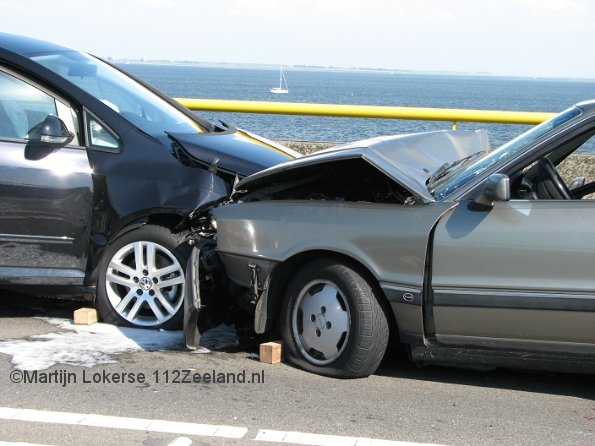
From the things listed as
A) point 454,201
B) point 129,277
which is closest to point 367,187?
point 454,201

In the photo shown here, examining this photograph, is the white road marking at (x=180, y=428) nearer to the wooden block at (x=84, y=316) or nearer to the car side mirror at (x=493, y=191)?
the car side mirror at (x=493, y=191)

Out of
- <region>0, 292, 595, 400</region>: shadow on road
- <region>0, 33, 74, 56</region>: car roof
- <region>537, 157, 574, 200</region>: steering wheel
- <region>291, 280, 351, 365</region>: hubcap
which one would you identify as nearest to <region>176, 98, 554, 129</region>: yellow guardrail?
<region>0, 33, 74, 56</region>: car roof

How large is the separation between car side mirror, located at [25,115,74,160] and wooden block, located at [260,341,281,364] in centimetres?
202

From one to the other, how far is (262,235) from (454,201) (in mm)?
1130

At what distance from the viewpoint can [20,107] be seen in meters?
6.64

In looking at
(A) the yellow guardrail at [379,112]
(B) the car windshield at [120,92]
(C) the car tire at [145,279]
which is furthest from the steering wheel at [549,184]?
(A) the yellow guardrail at [379,112]

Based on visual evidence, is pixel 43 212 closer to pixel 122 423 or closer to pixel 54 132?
pixel 54 132

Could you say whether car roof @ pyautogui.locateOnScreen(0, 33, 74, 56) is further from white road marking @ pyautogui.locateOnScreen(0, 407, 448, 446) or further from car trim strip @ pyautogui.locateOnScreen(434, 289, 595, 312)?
car trim strip @ pyautogui.locateOnScreen(434, 289, 595, 312)

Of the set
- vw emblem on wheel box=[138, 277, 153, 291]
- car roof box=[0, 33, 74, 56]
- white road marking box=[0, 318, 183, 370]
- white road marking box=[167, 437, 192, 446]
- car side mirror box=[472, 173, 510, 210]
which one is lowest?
white road marking box=[167, 437, 192, 446]

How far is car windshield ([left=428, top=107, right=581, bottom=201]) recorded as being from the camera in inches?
209

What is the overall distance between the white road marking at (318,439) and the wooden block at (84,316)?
232 centimetres

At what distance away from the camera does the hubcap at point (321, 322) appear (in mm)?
5344

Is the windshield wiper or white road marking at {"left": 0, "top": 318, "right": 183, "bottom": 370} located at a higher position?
the windshield wiper

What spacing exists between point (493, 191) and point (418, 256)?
51 cm
